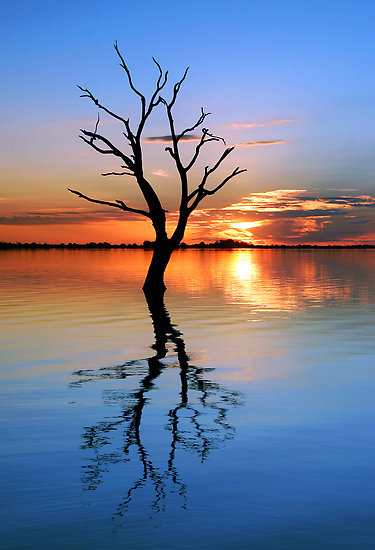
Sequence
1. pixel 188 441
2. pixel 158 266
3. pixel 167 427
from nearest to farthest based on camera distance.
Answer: pixel 188 441
pixel 167 427
pixel 158 266

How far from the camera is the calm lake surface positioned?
4820 millimetres

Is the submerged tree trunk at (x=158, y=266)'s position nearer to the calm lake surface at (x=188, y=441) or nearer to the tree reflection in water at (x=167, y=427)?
the calm lake surface at (x=188, y=441)

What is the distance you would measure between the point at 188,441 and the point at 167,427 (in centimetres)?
64

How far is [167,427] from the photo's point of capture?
7.39 metres

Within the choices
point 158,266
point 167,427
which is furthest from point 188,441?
point 158,266

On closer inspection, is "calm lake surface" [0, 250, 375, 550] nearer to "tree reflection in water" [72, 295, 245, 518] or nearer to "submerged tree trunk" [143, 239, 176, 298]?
"tree reflection in water" [72, 295, 245, 518]

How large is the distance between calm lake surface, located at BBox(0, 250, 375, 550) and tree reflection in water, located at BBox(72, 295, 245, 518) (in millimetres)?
22

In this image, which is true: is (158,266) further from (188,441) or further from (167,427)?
(188,441)

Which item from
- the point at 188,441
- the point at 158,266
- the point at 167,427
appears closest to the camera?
the point at 188,441

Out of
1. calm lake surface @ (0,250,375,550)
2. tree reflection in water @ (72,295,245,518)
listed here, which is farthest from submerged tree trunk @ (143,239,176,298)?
tree reflection in water @ (72,295,245,518)

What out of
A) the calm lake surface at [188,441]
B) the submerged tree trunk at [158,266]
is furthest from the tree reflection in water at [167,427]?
the submerged tree trunk at [158,266]

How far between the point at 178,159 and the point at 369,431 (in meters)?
24.6

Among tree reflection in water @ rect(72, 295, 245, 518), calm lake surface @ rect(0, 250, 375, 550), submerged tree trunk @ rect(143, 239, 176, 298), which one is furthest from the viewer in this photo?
submerged tree trunk @ rect(143, 239, 176, 298)

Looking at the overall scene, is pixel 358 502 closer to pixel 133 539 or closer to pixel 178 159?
pixel 133 539
